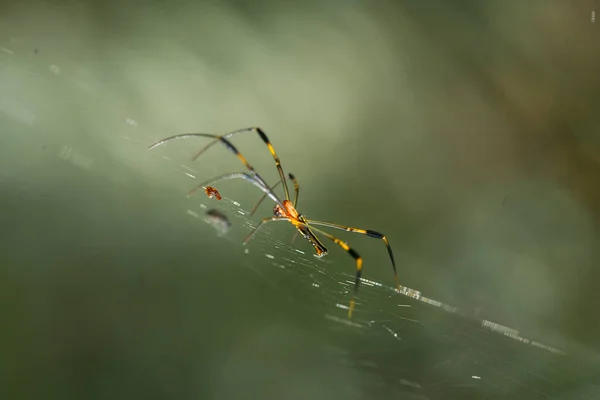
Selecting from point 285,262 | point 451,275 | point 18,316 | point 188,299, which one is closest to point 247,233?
point 285,262

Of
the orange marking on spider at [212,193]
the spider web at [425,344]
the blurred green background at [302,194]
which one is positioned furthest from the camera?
the blurred green background at [302,194]

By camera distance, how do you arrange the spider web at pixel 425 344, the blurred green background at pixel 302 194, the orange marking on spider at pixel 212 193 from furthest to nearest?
the blurred green background at pixel 302 194 < the spider web at pixel 425 344 < the orange marking on spider at pixel 212 193

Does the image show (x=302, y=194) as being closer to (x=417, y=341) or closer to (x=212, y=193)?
(x=417, y=341)

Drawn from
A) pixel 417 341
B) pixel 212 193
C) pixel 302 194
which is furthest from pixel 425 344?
pixel 212 193

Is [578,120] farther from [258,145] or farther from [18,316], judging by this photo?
[18,316]

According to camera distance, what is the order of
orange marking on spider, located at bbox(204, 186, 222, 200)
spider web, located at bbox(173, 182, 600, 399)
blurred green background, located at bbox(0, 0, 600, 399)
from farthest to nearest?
blurred green background, located at bbox(0, 0, 600, 399) → spider web, located at bbox(173, 182, 600, 399) → orange marking on spider, located at bbox(204, 186, 222, 200)

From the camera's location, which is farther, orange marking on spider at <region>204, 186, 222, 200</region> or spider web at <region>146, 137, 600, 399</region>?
spider web at <region>146, 137, 600, 399</region>

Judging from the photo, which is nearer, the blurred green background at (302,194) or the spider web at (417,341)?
the spider web at (417,341)

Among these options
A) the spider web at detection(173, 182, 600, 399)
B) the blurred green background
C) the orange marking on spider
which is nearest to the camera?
the orange marking on spider

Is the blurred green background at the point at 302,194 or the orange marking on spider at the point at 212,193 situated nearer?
the orange marking on spider at the point at 212,193
